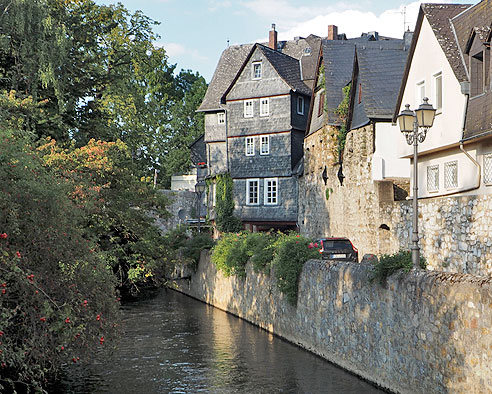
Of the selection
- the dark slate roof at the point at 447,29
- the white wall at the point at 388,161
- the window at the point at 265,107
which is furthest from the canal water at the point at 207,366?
the window at the point at 265,107

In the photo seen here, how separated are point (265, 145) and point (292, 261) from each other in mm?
25476

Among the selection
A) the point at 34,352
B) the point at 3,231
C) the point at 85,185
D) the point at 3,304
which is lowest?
the point at 34,352

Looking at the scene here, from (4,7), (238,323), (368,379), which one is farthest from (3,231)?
(238,323)

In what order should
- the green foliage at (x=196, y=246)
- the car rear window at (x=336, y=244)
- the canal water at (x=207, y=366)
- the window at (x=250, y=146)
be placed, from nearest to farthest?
the canal water at (x=207, y=366) → the car rear window at (x=336, y=244) → the green foliage at (x=196, y=246) → the window at (x=250, y=146)

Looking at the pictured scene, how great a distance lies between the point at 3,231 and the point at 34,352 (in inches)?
71.1

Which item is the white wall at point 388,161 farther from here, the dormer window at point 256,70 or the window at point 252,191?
the dormer window at point 256,70

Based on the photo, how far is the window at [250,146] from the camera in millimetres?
45562

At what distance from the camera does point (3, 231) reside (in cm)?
973

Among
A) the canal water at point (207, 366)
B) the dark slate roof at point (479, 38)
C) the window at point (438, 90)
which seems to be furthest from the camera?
Answer: the window at point (438, 90)

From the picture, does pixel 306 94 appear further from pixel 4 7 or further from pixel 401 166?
pixel 4 7

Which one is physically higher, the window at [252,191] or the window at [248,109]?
the window at [248,109]

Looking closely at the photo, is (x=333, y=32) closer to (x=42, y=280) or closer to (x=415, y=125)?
(x=415, y=125)

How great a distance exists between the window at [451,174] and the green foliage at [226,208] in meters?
23.8

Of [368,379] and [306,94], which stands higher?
[306,94]
